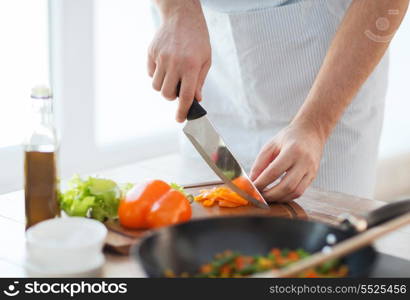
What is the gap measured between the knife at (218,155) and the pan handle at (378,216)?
37 cm

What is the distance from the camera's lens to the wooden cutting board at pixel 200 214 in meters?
1.12

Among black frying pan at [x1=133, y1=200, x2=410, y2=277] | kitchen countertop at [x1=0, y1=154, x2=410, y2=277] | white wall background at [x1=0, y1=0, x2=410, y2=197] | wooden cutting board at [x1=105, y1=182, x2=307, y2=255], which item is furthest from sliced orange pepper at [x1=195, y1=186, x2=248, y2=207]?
white wall background at [x1=0, y1=0, x2=410, y2=197]

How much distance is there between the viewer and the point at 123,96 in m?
2.47

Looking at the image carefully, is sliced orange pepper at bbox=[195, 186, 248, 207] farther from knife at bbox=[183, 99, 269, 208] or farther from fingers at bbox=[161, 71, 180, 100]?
fingers at bbox=[161, 71, 180, 100]

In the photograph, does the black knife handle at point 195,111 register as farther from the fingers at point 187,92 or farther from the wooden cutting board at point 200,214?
the wooden cutting board at point 200,214

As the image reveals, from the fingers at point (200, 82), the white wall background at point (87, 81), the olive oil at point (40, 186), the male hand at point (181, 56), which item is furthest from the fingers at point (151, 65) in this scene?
the white wall background at point (87, 81)

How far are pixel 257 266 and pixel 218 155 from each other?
510 mm

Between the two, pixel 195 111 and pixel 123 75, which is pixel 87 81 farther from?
pixel 195 111

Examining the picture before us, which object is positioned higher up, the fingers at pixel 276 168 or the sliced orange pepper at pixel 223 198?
the fingers at pixel 276 168

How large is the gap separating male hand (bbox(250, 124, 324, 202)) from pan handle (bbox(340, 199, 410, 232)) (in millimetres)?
380

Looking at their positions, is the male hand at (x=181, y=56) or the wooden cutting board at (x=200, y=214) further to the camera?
the male hand at (x=181, y=56)

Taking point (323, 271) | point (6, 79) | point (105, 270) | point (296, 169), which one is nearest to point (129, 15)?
point (6, 79)

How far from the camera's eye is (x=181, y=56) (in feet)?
4.41

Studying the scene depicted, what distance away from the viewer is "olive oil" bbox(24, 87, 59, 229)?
3.72ft
